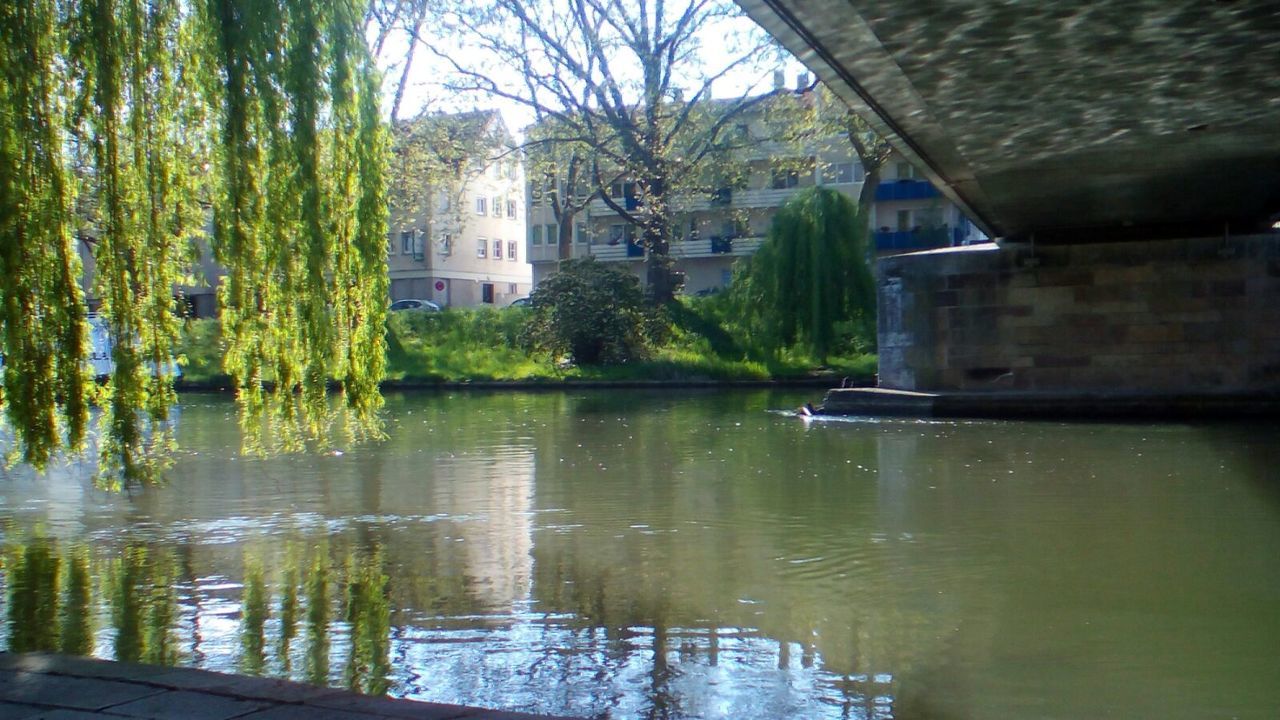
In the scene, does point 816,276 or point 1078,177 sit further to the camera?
point 816,276

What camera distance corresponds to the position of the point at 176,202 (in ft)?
28.5

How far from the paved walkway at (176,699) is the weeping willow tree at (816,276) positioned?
31.3 metres

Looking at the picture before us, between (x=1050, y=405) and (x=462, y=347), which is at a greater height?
(x=462, y=347)

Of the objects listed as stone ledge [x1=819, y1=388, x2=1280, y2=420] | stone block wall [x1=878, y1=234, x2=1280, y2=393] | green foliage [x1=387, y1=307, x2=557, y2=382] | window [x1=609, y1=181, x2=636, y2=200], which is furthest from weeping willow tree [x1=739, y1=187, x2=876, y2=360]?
window [x1=609, y1=181, x2=636, y2=200]

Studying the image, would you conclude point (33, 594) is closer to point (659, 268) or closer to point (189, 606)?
point (189, 606)

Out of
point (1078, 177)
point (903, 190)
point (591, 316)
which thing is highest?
point (903, 190)

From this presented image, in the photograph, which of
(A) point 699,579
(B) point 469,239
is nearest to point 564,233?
(B) point 469,239

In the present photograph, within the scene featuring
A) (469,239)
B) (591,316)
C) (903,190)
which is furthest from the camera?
(469,239)

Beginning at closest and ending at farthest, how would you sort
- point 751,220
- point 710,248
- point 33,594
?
point 33,594
point 751,220
point 710,248

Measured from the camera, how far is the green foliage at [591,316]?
3759cm

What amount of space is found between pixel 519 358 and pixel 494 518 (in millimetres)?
28544

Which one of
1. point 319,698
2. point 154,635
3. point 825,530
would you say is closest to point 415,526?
A: point 825,530

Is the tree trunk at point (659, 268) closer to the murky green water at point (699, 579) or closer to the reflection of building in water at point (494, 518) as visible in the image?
the reflection of building in water at point (494, 518)

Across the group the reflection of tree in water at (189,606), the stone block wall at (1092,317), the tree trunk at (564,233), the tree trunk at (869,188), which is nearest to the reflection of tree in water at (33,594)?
the reflection of tree in water at (189,606)
